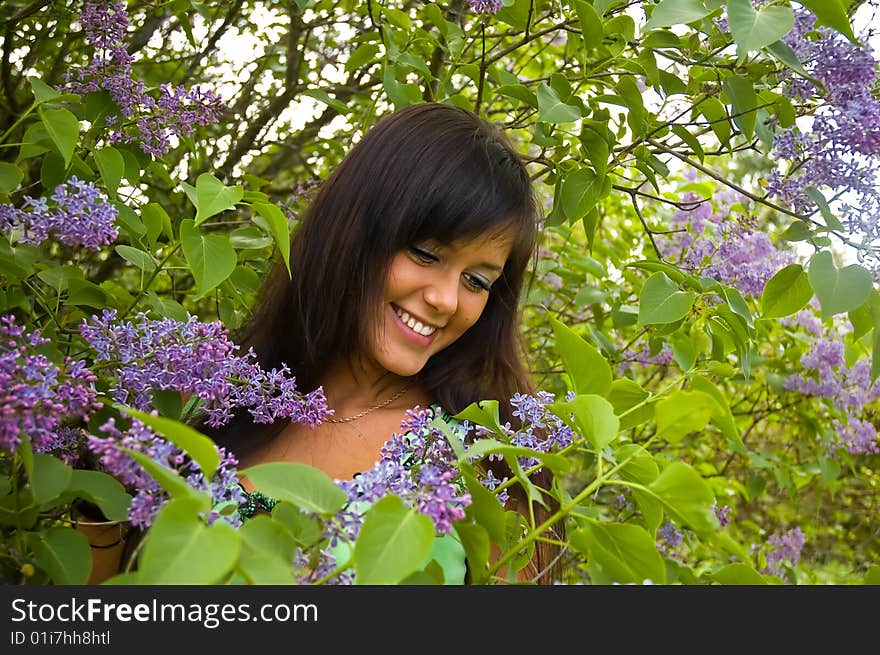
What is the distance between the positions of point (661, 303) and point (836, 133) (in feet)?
1.13

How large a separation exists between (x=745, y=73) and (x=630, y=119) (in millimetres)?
185

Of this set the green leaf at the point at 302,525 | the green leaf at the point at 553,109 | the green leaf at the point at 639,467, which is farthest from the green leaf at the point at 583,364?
the green leaf at the point at 553,109

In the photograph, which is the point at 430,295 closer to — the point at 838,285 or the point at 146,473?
the point at 838,285

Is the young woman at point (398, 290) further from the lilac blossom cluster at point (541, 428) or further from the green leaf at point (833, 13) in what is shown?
the green leaf at point (833, 13)

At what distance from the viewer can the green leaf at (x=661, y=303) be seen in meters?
1.37

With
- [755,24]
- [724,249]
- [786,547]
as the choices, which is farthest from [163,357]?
[786,547]

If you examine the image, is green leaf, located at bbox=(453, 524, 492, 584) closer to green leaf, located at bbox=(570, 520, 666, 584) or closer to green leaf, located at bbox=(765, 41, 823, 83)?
green leaf, located at bbox=(570, 520, 666, 584)

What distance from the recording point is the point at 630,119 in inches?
56.9

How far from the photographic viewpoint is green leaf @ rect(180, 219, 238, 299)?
3.44ft

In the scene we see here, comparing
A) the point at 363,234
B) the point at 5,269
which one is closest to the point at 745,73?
the point at 363,234

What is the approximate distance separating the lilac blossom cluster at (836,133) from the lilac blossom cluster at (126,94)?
84 centimetres

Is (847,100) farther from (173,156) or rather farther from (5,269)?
(173,156)

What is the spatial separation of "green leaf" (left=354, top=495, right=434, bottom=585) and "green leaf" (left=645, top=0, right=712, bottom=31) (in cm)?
75

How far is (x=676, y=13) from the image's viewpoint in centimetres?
111
